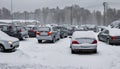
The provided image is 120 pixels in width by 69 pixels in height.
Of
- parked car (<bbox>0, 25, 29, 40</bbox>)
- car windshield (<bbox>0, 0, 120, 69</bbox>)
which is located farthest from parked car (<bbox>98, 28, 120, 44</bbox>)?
parked car (<bbox>0, 25, 29, 40</bbox>)

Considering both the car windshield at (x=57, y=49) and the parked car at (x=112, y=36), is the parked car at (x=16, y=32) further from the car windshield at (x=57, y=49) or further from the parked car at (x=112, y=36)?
the parked car at (x=112, y=36)

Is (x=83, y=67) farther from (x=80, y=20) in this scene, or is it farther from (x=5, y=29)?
(x=80, y=20)

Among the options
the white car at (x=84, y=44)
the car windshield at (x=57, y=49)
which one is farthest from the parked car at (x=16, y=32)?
the white car at (x=84, y=44)

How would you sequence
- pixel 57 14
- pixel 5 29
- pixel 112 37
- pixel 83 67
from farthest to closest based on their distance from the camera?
pixel 57 14 → pixel 5 29 → pixel 112 37 → pixel 83 67

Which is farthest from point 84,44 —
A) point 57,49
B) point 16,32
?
point 16,32

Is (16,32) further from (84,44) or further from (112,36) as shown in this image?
(84,44)

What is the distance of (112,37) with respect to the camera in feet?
76.8

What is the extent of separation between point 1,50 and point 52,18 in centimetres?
15513

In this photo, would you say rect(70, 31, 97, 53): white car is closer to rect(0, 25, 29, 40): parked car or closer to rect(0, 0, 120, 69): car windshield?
rect(0, 0, 120, 69): car windshield

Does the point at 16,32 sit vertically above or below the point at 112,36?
above

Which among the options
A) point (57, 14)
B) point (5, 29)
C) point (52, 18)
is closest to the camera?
point (5, 29)

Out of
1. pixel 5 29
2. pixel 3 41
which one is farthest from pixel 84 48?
pixel 5 29

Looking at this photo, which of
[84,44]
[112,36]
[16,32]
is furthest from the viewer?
[16,32]

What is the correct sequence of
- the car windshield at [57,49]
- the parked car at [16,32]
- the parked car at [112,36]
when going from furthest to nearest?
the parked car at [16,32]
the parked car at [112,36]
the car windshield at [57,49]
